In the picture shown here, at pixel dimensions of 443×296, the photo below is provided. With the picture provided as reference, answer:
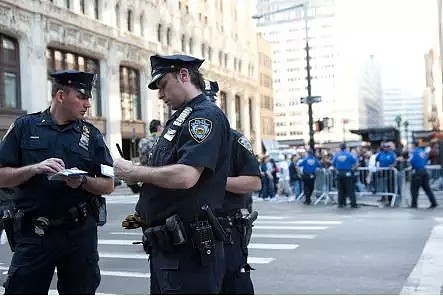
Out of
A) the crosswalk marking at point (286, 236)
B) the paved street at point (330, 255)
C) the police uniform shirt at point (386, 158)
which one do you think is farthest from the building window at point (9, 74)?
the crosswalk marking at point (286, 236)

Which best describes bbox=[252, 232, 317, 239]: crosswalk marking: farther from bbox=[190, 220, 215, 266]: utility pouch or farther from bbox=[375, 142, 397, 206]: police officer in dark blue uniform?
bbox=[190, 220, 215, 266]: utility pouch

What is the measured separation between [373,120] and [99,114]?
493 feet

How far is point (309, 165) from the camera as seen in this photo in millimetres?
19469

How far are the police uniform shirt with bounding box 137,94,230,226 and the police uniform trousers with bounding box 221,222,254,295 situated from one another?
1.10m

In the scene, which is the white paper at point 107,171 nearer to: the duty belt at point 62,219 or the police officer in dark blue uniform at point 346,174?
the duty belt at point 62,219

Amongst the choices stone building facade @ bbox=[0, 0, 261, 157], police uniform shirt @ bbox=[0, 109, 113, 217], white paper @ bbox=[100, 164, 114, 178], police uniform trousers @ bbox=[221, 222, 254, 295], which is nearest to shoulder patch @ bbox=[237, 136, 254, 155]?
police uniform trousers @ bbox=[221, 222, 254, 295]

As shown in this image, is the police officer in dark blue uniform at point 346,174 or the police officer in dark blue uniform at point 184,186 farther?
the police officer in dark blue uniform at point 346,174

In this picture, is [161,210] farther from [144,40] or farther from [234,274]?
[144,40]

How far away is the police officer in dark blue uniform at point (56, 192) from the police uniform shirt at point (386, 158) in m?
14.8

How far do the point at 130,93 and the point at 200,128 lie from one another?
1677 inches

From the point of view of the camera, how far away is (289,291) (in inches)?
269

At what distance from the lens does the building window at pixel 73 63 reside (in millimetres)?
36875

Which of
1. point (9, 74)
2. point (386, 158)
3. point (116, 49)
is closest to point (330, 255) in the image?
point (386, 158)

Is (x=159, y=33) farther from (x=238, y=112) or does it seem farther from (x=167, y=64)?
(x=167, y=64)
